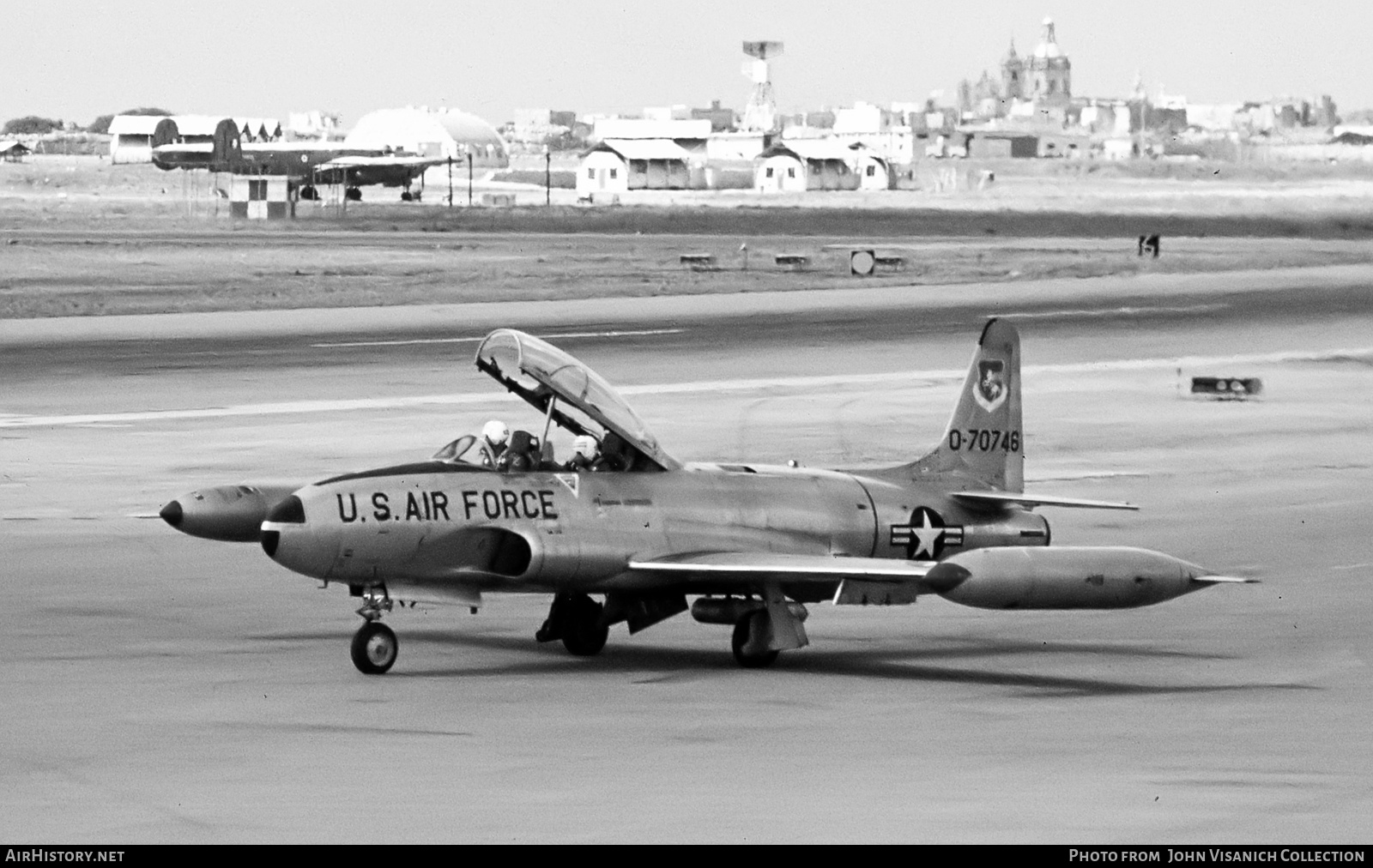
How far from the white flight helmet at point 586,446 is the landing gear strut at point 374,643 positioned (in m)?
2.12

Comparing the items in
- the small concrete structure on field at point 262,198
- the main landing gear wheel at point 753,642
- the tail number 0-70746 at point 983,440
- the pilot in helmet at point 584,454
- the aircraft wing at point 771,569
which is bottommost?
the small concrete structure on field at point 262,198

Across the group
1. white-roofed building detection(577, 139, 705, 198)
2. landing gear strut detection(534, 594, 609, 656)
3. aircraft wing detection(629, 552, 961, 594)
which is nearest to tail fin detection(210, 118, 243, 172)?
white-roofed building detection(577, 139, 705, 198)

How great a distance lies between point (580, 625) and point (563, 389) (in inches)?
74.9

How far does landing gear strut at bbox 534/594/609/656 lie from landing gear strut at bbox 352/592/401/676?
181 cm

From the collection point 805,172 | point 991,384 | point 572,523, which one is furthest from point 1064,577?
point 805,172

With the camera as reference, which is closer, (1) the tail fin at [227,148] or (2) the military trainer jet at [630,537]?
(2) the military trainer jet at [630,537]

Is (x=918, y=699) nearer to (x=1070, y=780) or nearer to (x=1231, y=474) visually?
(x=1070, y=780)

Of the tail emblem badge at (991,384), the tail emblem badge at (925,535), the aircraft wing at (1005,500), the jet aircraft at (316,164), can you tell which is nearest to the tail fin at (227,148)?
the jet aircraft at (316,164)

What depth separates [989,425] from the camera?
70.4 feet

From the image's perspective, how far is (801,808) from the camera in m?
12.9

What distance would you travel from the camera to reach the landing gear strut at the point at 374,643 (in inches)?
693

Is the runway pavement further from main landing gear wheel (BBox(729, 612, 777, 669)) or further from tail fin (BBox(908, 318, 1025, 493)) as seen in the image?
tail fin (BBox(908, 318, 1025, 493))

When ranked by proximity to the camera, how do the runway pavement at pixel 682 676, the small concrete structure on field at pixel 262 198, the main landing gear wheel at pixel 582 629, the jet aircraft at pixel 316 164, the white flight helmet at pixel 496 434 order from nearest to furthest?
the runway pavement at pixel 682 676 < the white flight helmet at pixel 496 434 < the main landing gear wheel at pixel 582 629 < the small concrete structure on field at pixel 262 198 < the jet aircraft at pixel 316 164

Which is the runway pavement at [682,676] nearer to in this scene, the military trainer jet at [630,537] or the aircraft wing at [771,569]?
the military trainer jet at [630,537]
